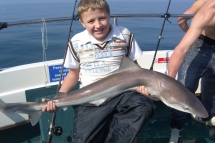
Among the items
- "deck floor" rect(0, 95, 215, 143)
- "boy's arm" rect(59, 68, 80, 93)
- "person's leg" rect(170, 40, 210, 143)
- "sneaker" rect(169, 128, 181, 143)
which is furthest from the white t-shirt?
"sneaker" rect(169, 128, 181, 143)

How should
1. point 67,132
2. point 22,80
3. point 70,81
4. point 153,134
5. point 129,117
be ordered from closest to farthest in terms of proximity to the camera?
1. point 129,117
2. point 70,81
3. point 67,132
4. point 22,80
5. point 153,134

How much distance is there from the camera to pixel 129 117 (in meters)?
2.20

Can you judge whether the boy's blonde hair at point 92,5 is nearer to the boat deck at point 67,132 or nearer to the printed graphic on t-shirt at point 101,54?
the printed graphic on t-shirt at point 101,54

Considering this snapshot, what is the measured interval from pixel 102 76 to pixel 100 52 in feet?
0.86

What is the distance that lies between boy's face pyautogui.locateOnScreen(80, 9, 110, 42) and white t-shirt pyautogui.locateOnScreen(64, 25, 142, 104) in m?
0.11

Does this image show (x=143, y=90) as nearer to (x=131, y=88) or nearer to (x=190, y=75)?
(x=131, y=88)

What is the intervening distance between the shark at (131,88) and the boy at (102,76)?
0.27ft

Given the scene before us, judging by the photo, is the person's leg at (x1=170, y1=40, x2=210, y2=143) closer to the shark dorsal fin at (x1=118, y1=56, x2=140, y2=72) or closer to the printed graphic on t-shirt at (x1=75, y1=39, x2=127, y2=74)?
the printed graphic on t-shirt at (x1=75, y1=39, x2=127, y2=74)

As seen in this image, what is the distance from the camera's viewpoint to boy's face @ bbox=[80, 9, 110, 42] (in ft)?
7.93

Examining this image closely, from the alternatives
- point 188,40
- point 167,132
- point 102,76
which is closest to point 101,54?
point 102,76

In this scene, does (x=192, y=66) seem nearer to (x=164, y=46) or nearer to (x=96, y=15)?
(x=96, y=15)

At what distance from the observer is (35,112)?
8.10ft

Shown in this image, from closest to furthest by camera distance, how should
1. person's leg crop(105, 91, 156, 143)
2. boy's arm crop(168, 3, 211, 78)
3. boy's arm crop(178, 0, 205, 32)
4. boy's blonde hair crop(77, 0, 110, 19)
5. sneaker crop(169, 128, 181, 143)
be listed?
person's leg crop(105, 91, 156, 143), boy's blonde hair crop(77, 0, 110, 19), boy's arm crop(168, 3, 211, 78), sneaker crop(169, 128, 181, 143), boy's arm crop(178, 0, 205, 32)

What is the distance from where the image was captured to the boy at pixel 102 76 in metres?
2.21
